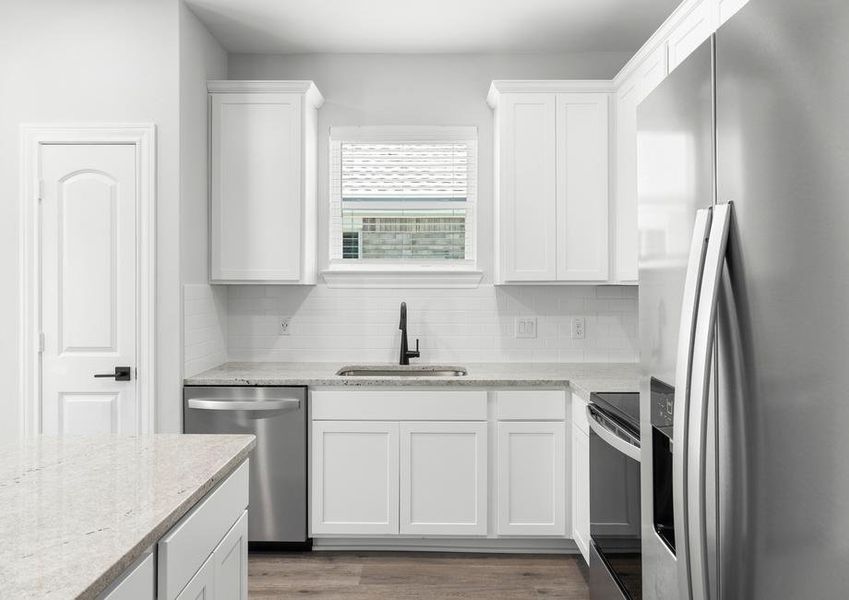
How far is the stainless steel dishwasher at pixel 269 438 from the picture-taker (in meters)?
3.05

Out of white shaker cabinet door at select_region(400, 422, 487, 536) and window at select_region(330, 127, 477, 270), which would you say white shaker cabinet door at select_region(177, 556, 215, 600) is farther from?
window at select_region(330, 127, 477, 270)

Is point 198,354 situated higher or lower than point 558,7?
lower

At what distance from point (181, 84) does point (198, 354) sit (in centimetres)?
133

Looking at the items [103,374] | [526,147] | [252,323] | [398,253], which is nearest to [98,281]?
[103,374]

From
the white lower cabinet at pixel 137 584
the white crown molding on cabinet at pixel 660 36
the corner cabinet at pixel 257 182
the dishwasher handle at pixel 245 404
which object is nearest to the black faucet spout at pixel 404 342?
the corner cabinet at pixel 257 182

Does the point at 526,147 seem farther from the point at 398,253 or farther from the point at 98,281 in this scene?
the point at 98,281

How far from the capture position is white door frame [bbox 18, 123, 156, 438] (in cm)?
297

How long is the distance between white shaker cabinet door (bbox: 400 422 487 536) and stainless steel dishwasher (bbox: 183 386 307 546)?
0.51 m

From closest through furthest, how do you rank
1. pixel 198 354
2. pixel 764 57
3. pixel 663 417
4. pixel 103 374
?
1. pixel 764 57
2. pixel 663 417
3. pixel 103 374
4. pixel 198 354

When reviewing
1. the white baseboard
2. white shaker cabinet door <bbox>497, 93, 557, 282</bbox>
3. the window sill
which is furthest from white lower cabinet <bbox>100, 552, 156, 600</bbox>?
the window sill

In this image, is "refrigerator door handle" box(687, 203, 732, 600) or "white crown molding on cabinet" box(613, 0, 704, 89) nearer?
"refrigerator door handle" box(687, 203, 732, 600)

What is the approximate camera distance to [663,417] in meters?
1.17

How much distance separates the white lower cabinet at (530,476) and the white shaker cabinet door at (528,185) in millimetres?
824

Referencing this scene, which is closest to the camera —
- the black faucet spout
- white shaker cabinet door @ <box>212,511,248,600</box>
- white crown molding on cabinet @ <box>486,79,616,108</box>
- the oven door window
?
white shaker cabinet door @ <box>212,511,248,600</box>
